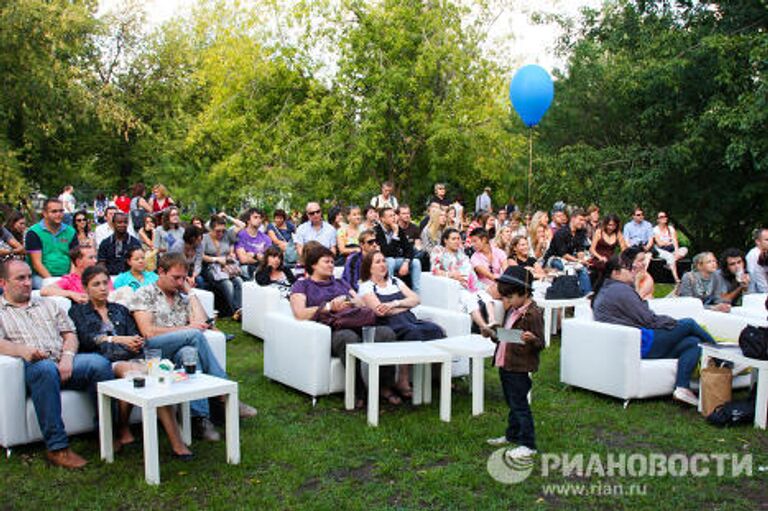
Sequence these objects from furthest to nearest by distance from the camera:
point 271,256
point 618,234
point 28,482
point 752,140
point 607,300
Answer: point 752,140 < point 618,234 < point 271,256 < point 607,300 < point 28,482

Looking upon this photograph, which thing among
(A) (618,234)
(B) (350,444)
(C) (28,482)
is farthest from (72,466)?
(A) (618,234)

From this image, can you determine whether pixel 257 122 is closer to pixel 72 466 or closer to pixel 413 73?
pixel 413 73

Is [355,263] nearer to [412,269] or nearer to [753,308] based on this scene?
[412,269]

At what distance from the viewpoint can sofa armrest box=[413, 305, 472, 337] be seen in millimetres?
6449

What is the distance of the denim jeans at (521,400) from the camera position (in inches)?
187

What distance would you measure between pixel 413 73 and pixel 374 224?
7.99m

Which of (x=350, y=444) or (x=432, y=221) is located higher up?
(x=432, y=221)

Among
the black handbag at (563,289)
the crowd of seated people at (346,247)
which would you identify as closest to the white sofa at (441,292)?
the crowd of seated people at (346,247)

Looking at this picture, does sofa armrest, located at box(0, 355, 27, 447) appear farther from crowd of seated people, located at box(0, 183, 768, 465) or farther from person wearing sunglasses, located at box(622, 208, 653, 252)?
person wearing sunglasses, located at box(622, 208, 653, 252)

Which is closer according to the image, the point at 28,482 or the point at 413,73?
the point at 28,482

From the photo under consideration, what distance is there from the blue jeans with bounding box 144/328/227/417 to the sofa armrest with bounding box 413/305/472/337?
212cm

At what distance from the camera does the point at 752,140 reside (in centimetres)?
1216

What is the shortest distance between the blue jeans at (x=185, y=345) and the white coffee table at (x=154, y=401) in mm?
219

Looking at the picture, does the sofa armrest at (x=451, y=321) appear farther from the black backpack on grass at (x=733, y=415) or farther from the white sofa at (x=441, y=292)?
the black backpack on grass at (x=733, y=415)
